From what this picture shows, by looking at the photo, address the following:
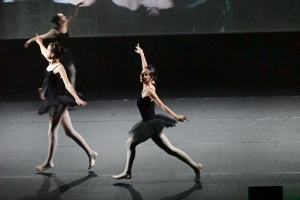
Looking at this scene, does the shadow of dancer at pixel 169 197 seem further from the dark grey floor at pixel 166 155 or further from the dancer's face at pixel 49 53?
the dancer's face at pixel 49 53

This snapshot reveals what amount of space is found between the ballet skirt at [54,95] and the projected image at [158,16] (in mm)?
5439

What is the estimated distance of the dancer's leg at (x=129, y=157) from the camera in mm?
6816

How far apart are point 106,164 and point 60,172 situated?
67 cm

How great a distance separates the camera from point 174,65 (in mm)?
13195

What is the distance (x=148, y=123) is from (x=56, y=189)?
1.34 meters

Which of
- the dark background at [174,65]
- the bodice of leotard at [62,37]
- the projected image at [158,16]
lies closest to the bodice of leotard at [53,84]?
the bodice of leotard at [62,37]

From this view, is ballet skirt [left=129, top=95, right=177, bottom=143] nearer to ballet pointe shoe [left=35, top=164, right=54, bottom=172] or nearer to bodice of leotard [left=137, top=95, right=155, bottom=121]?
bodice of leotard [left=137, top=95, right=155, bottom=121]

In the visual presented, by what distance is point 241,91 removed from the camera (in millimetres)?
12797

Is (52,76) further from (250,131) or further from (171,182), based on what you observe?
(250,131)

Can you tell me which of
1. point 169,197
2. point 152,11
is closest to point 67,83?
point 169,197

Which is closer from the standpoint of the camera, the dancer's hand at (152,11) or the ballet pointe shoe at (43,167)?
the ballet pointe shoe at (43,167)

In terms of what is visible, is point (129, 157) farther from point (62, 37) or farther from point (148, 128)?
point (62, 37)

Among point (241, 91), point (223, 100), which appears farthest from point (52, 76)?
point (241, 91)

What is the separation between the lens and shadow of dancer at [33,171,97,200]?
6527 millimetres
